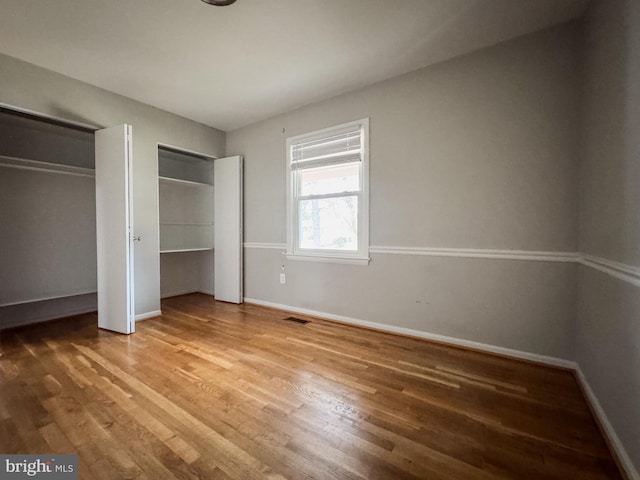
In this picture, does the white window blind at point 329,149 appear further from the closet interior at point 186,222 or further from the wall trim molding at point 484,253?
the closet interior at point 186,222

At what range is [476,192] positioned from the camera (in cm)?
234

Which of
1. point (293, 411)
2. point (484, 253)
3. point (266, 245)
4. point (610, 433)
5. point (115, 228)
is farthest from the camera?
point (266, 245)

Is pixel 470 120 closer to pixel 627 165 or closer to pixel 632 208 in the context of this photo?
pixel 627 165

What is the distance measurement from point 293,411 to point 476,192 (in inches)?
86.7

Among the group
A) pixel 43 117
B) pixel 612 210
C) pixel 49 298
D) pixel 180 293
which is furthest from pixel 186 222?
pixel 612 210

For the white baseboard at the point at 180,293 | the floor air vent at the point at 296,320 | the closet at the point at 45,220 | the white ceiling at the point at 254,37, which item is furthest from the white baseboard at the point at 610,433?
the closet at the point at 45,220

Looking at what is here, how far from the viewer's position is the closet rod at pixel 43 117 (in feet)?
7.84

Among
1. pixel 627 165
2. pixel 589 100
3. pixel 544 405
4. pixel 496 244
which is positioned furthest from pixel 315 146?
pixel 544 405

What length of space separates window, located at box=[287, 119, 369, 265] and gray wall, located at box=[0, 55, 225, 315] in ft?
5.10

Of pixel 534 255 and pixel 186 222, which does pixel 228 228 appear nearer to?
pixel 186 222

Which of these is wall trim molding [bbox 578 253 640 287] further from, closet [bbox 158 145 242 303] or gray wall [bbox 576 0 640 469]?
closet [bbox 158 145 242 303]

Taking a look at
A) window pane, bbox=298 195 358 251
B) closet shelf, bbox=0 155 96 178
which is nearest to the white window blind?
window pane, bbox=298 195 358 251

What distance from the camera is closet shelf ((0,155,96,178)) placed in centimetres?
285

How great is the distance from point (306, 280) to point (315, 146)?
166 cm
